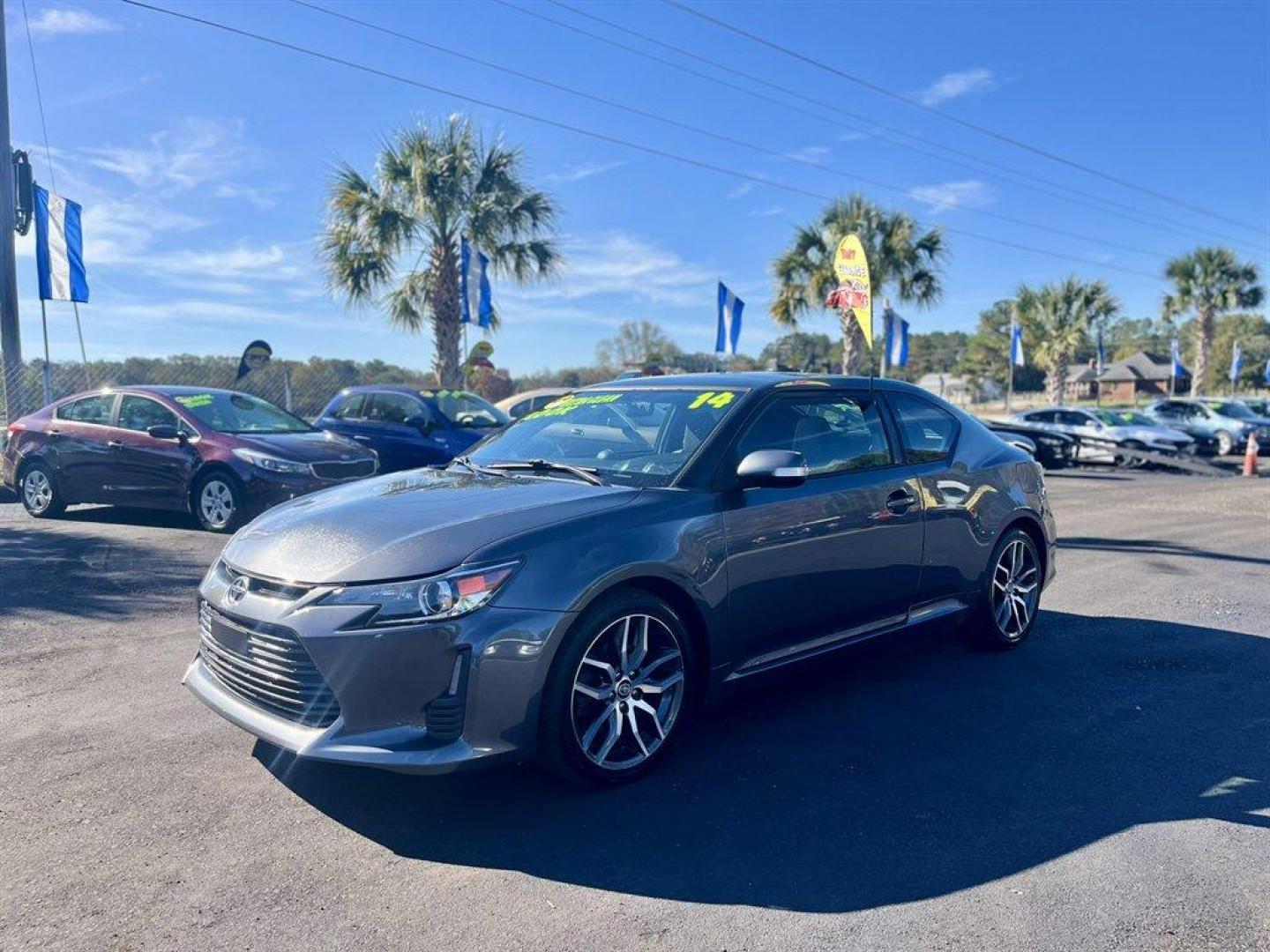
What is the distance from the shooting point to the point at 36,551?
26.1ft

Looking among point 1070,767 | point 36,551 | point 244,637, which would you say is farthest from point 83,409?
point 1070,767

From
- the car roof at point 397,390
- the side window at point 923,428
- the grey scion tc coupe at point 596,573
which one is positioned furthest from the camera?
the car roof at point 397,390

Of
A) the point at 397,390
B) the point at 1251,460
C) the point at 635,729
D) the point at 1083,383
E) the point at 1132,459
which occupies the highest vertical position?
the point at 397,390

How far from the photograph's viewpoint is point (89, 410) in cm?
986

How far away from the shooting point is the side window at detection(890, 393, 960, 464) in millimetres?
5074

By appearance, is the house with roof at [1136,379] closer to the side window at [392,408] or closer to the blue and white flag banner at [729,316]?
the blue and white flag banner at [729,316]

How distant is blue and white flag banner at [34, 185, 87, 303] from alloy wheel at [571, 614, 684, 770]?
14.9 metres

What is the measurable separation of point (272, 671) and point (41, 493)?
27.2 ft

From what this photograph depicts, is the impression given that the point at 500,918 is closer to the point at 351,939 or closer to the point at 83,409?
the point at 351,939

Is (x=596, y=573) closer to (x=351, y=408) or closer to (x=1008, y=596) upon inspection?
(x=1008, y=596)

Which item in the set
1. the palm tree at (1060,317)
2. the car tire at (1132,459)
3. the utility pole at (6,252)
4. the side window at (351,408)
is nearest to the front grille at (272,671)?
the side window at (351,408)

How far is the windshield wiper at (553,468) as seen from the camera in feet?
13.3

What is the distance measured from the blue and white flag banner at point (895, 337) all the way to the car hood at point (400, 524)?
78.9 feet

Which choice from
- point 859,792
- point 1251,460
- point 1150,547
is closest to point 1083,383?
point 1251,460
